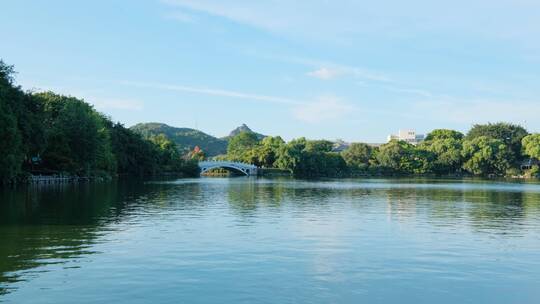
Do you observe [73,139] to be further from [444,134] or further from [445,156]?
[444,134]

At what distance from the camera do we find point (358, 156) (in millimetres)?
141125

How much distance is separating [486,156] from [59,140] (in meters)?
94.0

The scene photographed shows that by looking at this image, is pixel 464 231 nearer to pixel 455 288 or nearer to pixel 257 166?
pixel 455 288

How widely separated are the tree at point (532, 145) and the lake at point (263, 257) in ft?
327

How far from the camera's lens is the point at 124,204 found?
33.9 meters

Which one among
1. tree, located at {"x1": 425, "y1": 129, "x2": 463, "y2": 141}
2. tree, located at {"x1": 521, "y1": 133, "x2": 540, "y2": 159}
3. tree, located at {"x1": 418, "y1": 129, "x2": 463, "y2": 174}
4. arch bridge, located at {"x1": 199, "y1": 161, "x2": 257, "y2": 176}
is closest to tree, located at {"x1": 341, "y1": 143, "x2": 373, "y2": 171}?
tree, located at {"x1": 418, "y1": 129, "x2": 463, "y2": 174}

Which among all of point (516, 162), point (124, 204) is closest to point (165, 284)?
point (124, 204)

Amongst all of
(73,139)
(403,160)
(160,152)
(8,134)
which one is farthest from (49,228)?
(403,160)

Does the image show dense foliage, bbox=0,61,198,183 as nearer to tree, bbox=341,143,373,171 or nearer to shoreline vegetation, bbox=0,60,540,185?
shoreline vegetation, bbox=0,60,540,185

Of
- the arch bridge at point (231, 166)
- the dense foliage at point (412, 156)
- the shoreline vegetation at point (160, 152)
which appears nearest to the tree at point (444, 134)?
the shoreline vegetation at point (160, 152)

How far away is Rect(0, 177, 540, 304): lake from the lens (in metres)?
12.0

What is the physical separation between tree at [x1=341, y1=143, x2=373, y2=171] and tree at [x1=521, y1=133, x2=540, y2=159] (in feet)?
118

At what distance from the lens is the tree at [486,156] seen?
12400cm

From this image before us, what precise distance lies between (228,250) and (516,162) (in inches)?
4890
